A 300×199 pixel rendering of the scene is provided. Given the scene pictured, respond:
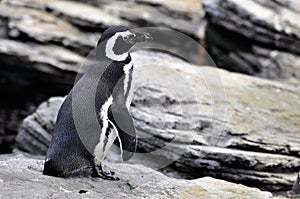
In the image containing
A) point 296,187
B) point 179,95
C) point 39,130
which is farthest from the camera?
point 39,130

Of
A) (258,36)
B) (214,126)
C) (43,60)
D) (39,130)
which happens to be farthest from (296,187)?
(43,60)

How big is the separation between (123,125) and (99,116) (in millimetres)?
132

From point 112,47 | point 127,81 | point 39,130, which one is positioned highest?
point 112,47

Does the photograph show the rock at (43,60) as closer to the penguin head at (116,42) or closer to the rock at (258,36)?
the rock at (258,36)

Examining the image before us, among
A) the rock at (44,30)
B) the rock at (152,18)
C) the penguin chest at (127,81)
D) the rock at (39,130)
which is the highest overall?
the penguin chest at (127,81)

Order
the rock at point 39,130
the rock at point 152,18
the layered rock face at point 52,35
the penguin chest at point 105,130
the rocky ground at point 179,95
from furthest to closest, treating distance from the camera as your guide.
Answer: the rock at point 152,18 → the layered rock face at point 52,35 → the rock at point 39,130 → the rocky ground at point 179,95 → the penguin chest at point 105,130

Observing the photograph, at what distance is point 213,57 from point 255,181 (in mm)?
2838

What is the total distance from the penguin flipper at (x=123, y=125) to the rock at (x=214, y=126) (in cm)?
82

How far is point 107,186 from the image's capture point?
10.4ft

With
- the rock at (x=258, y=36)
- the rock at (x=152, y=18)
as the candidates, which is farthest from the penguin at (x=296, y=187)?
the rock at (x=152, y=18)

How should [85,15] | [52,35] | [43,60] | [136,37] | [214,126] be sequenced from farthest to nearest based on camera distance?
1. [85,15]
2. [52,35]
3. [43,60]
4. [214,126]
5. [136,37]

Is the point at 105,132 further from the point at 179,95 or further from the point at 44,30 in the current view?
the point at 44,30

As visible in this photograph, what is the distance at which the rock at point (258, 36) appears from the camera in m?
6.04

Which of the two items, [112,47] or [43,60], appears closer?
[112,47]
